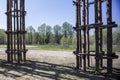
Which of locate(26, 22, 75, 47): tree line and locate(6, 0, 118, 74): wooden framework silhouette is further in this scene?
locate(26, 22, 75, 47): tree line

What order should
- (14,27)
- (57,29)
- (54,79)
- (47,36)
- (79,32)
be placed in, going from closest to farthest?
(54,79) → (79,32) → (14,27) → (47,36) → (57,29)

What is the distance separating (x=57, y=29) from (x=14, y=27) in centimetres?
7372

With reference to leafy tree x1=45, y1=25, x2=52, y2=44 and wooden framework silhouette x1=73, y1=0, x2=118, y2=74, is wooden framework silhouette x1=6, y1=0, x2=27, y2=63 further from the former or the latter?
leafy tree x1=45, y1=25, x2=52, y2=44

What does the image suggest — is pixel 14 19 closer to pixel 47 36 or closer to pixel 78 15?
pixel 78 15

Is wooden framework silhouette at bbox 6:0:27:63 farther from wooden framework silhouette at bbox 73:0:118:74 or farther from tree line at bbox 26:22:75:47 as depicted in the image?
tree line at bbox 26:22:75:47

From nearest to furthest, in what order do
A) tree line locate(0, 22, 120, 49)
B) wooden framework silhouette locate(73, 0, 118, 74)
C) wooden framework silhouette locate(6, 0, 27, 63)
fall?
wooden framework silhouette locate(73, 0, 118, 74)
wooden framework silhouette locate(6, 0, 27, 63)
tree line locate(0, 22, 120, 49)

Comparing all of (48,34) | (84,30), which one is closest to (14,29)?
(84,30)

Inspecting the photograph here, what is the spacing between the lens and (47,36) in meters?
81.9

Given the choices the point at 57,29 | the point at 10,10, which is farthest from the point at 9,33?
the point at 57,29

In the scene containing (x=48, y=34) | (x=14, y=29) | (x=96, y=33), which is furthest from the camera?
(x=48, y=34)

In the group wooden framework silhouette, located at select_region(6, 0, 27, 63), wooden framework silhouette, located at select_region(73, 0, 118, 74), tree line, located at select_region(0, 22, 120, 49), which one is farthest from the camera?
tree line, located at select_region(0, 22, 120, 49)

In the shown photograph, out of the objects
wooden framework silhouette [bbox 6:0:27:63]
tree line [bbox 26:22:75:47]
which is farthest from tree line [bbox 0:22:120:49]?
wooden framework silhouette [bbox 6:0:27:63]

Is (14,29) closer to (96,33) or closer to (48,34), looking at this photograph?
(96,33)

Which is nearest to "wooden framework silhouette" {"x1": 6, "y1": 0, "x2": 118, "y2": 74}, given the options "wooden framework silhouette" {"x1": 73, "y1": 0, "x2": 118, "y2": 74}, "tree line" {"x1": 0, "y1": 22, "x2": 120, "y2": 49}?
"wooden framework silhouette" {"x1": 73, "y1": 0, "x2": 118, "y2": 74}
